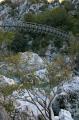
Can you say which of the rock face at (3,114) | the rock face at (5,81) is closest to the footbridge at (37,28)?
the rock face at (5,81)

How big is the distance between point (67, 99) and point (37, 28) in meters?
43.7

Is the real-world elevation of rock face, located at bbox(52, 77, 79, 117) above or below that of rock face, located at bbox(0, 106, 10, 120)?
below

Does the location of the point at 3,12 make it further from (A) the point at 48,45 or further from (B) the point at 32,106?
(B) the point at 32,106

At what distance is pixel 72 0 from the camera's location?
9681 cm

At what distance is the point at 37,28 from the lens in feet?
255

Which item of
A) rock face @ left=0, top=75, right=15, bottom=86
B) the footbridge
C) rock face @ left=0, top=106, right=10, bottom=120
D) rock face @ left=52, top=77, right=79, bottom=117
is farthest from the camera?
the footbridge

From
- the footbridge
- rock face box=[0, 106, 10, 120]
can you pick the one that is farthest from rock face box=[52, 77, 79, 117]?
the footbridge

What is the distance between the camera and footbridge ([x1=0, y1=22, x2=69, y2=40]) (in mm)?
73438

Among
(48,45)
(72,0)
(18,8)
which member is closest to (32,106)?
(48,45)

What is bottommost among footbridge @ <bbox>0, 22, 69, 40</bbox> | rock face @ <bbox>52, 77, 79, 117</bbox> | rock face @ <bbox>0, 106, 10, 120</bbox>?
footbridge @ <bbox>0, 22, 69, 40</bbox>

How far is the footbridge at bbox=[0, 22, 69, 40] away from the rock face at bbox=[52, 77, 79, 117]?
117 feet

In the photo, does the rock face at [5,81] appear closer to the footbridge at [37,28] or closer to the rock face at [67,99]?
the rock face at [67,99]

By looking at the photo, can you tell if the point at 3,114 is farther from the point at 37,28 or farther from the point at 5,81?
the point at 37,28

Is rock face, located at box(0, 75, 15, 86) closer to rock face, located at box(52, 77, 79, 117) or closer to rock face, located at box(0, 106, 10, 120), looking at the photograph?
rock face, located at box(0, 106, 10, 120)
